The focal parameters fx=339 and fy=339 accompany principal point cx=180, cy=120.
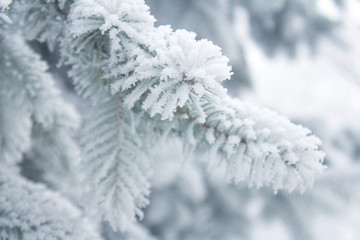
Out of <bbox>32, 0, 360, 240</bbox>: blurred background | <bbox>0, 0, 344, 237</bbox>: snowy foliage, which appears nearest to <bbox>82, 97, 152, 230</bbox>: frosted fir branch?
Result: <bbox>0, 0, 344, 237</bbox>: snowy foliage

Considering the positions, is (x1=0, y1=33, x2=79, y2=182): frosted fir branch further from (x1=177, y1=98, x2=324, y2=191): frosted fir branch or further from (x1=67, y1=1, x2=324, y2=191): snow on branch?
(x1=177, y1=98, x2=324, y2=191): frosted fir branch

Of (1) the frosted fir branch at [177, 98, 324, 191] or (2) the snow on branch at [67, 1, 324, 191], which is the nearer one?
(2) the snow on branch at [67, 1, 324, 191]

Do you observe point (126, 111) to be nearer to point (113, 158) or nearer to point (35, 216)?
point (113, 158)

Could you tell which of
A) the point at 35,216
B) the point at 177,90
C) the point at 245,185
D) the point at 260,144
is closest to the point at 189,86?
the point at 177,90

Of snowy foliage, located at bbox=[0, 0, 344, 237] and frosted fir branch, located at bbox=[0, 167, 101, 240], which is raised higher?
snowy foliage, located at bbox=[0, 0, 344, 237]

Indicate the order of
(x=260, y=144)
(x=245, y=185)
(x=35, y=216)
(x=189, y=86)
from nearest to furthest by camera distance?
(x=189, y=86) → (x=260, y=144) → (x=35, y=216) → (x=245, y=185)

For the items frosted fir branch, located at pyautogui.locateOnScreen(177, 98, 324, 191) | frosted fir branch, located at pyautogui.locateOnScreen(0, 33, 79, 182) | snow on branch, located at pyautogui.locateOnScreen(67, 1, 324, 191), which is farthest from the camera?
frosted fir branch, located at pyautogui.locateOnScreen(0, 33, 79, 182)

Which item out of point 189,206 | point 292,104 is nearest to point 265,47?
point 189,206
